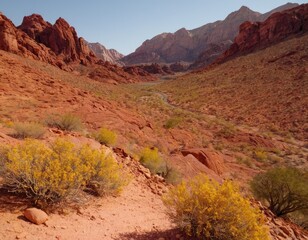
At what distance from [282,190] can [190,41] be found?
16849cm

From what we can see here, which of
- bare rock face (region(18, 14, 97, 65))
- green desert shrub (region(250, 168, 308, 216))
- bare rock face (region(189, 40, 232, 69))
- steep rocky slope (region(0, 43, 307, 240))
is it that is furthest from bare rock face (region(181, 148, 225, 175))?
bare rock face (region(189, 40, 232, 69))

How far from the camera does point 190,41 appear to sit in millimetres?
166500

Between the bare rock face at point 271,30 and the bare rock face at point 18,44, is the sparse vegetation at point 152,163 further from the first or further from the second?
the bare rock face at point 271,30

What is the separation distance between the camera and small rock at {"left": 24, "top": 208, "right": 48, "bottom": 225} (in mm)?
3541

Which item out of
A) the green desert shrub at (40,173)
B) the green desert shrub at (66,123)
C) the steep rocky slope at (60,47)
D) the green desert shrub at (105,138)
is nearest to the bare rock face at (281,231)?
the green desert shrub at (40,173)

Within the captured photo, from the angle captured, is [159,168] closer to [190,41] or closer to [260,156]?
[260,156]

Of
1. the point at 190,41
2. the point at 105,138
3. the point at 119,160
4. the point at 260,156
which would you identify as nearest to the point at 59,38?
the point at 260,156

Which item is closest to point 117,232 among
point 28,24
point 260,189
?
point 260,189

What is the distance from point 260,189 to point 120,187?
4842mm

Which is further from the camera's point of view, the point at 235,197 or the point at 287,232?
the point at 287,232

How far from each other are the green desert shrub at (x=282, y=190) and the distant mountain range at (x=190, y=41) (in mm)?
144704

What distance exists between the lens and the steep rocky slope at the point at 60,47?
49875 mm

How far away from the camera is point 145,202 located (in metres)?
5.63

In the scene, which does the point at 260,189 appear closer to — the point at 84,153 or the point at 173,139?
the point at 84,153
